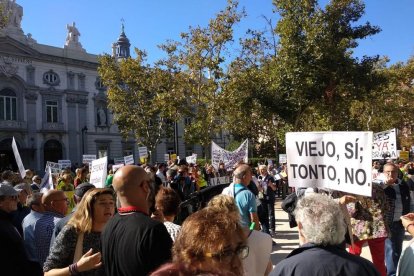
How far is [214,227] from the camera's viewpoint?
2.09 metres

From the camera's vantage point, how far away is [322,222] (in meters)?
2.71

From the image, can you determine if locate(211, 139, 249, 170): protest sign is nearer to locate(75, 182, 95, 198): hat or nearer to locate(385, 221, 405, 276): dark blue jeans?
locate(385, 221, 405, 276): dark blue jeans

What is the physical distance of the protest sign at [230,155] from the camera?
1473cm

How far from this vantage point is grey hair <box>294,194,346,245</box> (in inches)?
106

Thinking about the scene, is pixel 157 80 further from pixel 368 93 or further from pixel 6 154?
A: pixel 6 154

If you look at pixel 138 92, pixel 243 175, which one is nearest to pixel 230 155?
pixel 243 175

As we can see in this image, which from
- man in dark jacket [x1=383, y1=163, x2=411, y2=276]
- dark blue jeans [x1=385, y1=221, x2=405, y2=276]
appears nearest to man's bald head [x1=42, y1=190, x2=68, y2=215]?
man in dark jacket [x1=383, y1=163, x2=411, y2=276]

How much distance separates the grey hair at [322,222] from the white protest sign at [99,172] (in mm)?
6289

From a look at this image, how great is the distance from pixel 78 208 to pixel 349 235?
3077 mm

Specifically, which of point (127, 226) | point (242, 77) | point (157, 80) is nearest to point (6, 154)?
point (157, 80)

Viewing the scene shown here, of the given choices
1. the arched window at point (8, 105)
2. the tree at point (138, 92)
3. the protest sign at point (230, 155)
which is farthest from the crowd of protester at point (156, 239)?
the arched window at point (8, 105)

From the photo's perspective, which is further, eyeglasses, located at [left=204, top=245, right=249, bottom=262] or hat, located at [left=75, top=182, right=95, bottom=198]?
hat, located at [left=75, top=182, right=95, bottom=198]

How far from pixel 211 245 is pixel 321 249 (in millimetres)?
963

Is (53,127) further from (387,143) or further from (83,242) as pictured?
(83,242)
